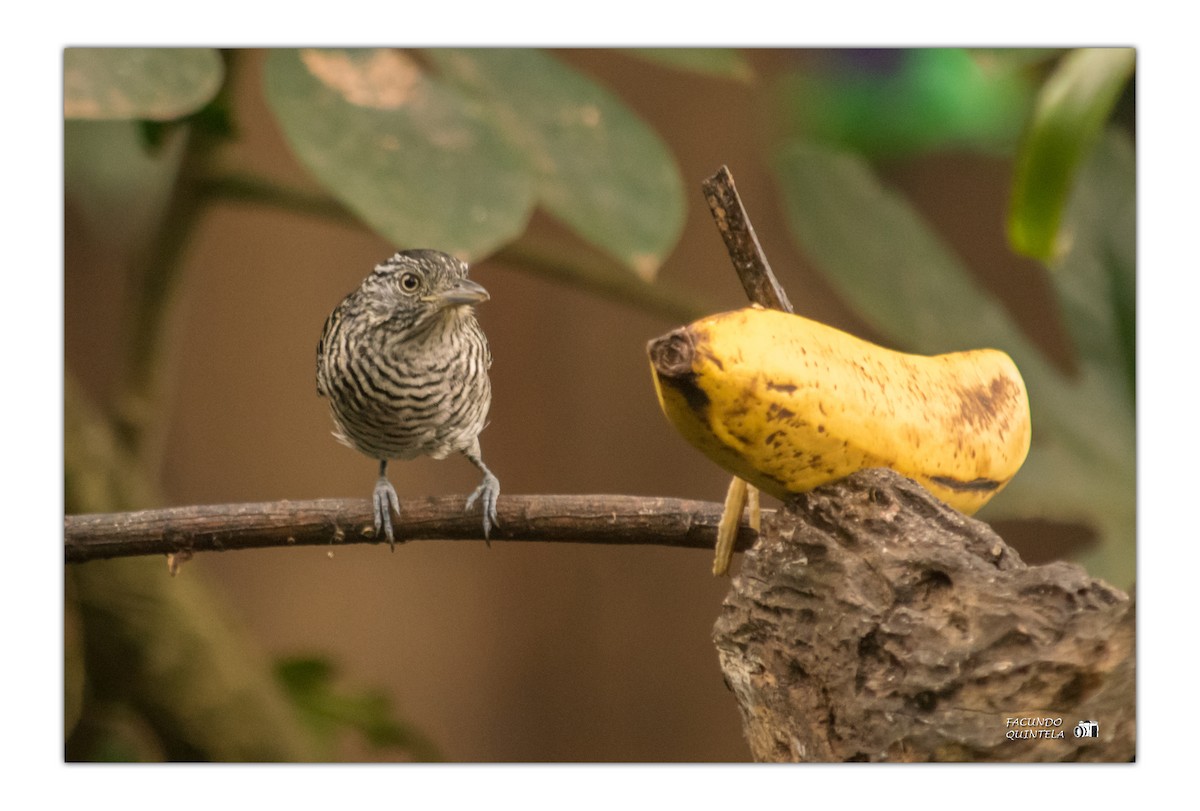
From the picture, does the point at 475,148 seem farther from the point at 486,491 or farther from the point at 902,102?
the point at 902,102

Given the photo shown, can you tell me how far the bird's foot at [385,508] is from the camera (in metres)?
1.27

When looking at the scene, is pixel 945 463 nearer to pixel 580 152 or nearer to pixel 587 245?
pixel 580 152

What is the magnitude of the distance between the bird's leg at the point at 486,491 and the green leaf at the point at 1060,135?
73 cm

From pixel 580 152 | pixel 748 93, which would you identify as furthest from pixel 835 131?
pixel 580 152

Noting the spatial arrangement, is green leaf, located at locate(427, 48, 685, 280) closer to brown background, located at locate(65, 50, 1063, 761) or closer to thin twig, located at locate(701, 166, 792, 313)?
brown background, located at locate(65, 50, 1063, 761)

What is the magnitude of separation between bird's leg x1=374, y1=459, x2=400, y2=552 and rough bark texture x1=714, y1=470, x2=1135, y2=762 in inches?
15.5

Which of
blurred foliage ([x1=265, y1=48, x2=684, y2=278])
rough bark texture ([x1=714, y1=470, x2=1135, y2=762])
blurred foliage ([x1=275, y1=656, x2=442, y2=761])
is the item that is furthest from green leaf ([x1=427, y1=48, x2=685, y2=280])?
blurred foliage ([x1=275, y1=656, x2=442, y2=761])

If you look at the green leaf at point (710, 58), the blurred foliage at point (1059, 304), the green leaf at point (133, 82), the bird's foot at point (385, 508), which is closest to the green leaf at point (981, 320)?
the blurred foliage at point (1059, 304)

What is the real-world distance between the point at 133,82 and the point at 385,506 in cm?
61

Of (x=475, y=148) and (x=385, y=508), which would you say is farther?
(x=475, y=148)

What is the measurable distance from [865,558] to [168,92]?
0.98m

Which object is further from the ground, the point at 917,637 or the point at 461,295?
the point at 461,295

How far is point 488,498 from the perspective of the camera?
129cm

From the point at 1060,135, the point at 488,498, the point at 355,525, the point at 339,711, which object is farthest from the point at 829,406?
the point at 339,711
